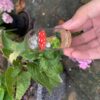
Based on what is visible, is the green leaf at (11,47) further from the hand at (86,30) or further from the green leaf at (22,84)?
the hand at (86,30)

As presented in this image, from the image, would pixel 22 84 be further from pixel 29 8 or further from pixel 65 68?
pixel 29 8

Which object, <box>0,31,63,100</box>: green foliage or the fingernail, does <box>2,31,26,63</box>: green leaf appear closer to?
<box>0,31,63,100</box>: green foliage

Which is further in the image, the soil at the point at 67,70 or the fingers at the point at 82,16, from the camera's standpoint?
the soil at the point at 67,70

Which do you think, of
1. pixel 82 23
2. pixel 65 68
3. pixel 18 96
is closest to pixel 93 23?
pixel 82 23

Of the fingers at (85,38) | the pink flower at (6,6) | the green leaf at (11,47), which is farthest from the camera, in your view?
the pink flower at (6,6)

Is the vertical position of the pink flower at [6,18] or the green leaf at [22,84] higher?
the pink flower at [6,18]

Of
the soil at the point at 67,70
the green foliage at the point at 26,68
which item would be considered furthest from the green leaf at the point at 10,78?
the soil at the point at 67,70

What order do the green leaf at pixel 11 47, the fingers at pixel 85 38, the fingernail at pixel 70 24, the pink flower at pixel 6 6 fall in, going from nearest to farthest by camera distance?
Answer: the fingernail at pixel 70 24 → the fingers at pixel 85 38 → the green leaf at pixel 11 47 → the pink flower at pixel 6 6

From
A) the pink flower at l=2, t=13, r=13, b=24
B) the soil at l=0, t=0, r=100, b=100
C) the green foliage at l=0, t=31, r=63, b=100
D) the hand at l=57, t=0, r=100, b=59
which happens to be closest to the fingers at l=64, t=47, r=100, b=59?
the hand at l=57, t=0, r=100, b=59
